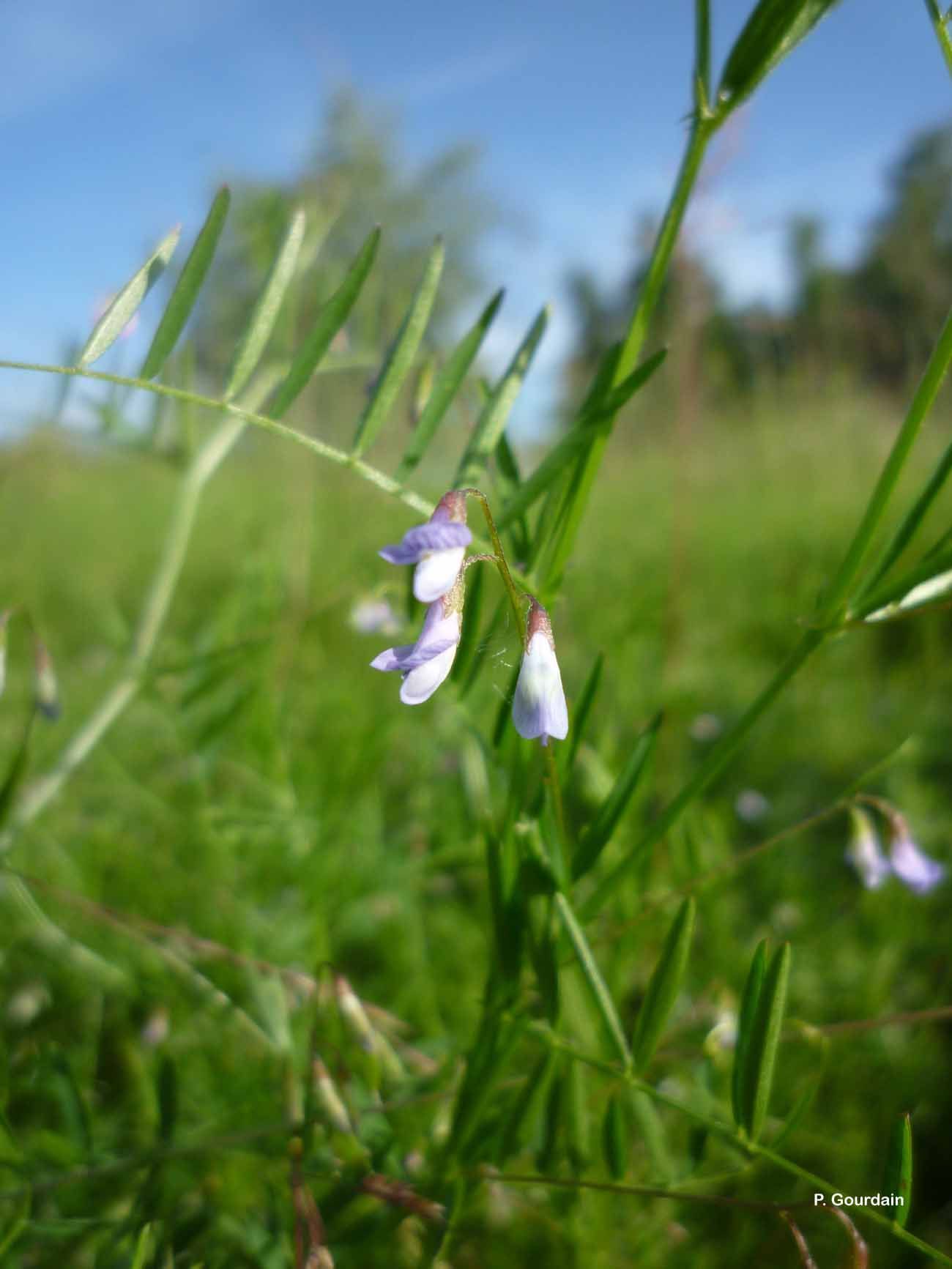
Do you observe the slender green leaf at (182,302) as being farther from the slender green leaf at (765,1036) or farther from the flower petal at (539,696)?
the slender green leaf at (765,1036)

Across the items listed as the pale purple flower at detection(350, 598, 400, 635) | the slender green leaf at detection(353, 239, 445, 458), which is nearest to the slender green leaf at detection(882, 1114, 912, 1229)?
the slender green leaf at detection(353, 239, 445, 458)

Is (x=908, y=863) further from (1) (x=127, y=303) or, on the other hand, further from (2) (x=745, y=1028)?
(1) (x=127, y=303)

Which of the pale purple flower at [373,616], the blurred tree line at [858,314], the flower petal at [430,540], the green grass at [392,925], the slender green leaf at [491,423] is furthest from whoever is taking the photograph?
the blurred tree line at [858,314]

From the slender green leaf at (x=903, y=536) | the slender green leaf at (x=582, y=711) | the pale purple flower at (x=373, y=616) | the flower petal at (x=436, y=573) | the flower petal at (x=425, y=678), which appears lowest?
the pale purple flower at (x=373, y=616)

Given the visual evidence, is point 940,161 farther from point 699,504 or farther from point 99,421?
point 99,421

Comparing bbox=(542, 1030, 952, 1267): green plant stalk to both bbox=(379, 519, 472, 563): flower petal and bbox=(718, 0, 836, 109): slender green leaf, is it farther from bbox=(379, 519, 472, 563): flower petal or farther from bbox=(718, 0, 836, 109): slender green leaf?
bbox=(718, 0, 836, 109): slender green leaf

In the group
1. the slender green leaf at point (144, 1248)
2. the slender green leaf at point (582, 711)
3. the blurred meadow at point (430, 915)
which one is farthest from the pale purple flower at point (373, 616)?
the slender green leaf at point (144, 1248)

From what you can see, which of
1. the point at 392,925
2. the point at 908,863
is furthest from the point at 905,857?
the point at 392,925

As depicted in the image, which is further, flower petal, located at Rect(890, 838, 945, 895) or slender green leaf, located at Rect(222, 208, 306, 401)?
flower petal, located at Rect(890, 838, 945, 895)
